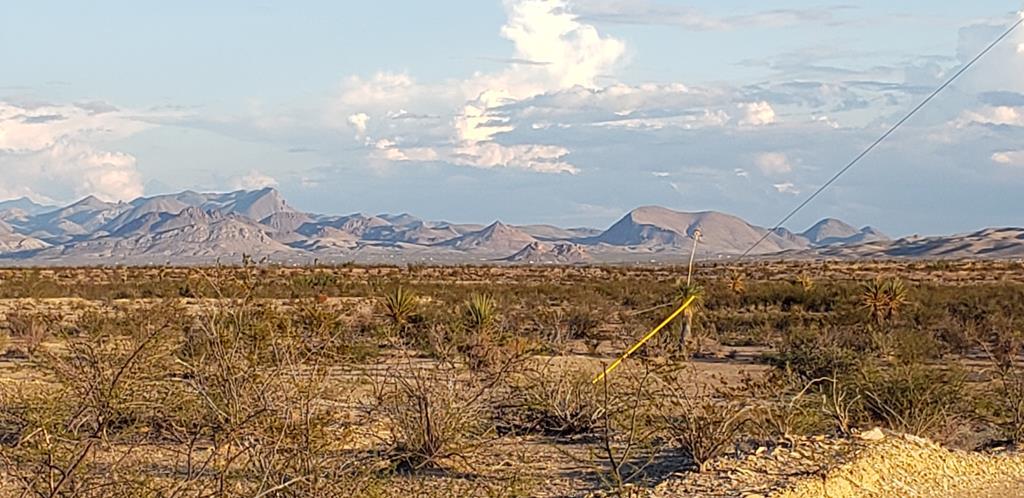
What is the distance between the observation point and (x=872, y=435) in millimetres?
12555

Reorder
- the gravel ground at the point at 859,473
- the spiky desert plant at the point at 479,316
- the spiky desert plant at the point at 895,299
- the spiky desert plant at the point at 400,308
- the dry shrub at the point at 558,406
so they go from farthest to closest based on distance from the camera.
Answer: the spiky desert plant at the point at 895,299
the spiky desert plant at the point at 400,308
the spiky desert plant at the point at 479,316
the dry shrub at the point at 558,406
the gravel ground at the point at 859,473

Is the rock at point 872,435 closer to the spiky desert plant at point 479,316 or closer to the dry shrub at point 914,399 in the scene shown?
the dry shrub at point 914,399

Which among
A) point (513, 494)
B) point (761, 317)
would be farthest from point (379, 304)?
point (513, 494)

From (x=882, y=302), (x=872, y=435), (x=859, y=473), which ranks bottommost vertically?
(x=859, y=473)

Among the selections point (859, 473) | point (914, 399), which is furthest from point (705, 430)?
point (914, 399)

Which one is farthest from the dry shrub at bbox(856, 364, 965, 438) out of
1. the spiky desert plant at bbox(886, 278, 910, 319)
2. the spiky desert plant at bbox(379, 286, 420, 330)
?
the spiky desert plant at bbox(886, 278, 910, 319)

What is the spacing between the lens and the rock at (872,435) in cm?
1244

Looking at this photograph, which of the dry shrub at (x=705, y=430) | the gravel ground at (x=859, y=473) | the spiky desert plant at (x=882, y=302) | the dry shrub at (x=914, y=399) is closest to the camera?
the gravel ground at (x=859, y=473)

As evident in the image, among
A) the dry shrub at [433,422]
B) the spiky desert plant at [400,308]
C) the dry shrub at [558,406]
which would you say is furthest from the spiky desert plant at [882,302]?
the dry shrub at [433,422]

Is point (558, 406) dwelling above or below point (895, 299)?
below

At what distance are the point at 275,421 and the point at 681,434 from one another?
4.92 metres

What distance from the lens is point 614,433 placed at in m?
14.2

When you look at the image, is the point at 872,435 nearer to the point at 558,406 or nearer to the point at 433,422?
the point at 558,406

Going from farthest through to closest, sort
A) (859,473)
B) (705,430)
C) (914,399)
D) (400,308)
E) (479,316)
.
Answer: (400,308), (479,316), (914,399), (705,430), (859,473)
